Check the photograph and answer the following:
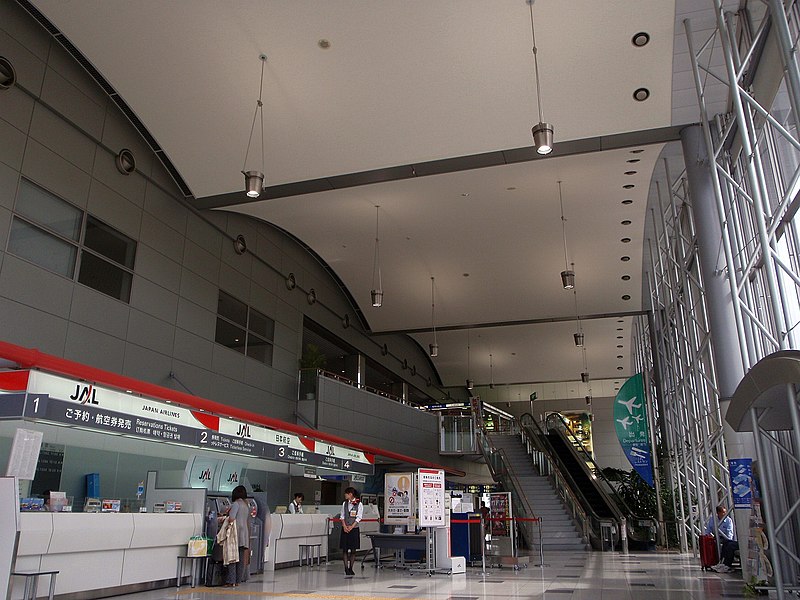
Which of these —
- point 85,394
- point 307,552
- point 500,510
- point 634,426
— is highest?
point 634,426

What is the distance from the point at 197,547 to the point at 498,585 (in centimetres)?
366

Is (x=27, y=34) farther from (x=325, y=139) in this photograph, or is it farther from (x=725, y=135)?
(x=725, y=135)

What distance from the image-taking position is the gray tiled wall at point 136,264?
8.31 metres

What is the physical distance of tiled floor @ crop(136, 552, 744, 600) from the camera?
6859 millimetres

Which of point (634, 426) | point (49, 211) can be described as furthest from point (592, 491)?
point (49, 211)

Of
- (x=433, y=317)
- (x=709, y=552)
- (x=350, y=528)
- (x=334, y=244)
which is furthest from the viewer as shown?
(x=433, y=317)

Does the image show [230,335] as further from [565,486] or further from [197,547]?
[565,486]

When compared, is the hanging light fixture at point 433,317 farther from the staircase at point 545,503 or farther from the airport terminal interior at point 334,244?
the staircase at point 545,503

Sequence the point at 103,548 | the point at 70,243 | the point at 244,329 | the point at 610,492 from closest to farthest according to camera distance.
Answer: the point at 103,548 → the point at 70,243 → the point at 244,329 → the point at 610,492

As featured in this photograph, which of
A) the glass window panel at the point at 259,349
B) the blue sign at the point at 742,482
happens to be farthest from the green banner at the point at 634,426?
the glass window panel at the point at 259,349

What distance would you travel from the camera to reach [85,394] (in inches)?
288

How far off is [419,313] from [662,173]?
8866 millimetres

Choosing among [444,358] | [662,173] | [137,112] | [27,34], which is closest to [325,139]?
[137,112]

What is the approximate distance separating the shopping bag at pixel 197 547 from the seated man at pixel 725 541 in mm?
7231
